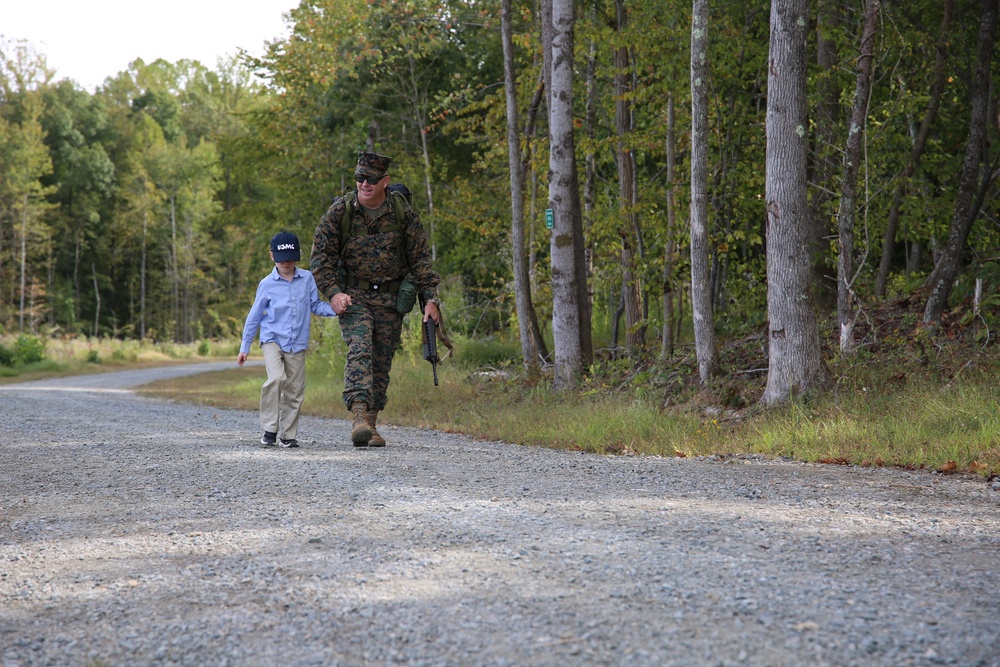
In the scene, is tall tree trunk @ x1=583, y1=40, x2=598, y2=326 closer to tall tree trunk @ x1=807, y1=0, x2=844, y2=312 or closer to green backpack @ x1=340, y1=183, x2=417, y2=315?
tall tree trunk @ x1=807, y1=0, x2=844, y2=312

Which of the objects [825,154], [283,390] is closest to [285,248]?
[283,390]

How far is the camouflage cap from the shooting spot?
855cm

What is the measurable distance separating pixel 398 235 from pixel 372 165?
673mm

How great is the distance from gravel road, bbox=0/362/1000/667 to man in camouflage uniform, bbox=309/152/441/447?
55.3 inches

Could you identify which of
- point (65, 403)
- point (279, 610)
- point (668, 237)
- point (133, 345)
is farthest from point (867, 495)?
point (133, 345)

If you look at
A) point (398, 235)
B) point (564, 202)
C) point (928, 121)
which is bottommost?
point (398, 235)

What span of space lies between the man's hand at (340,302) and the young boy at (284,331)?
276 millimetres

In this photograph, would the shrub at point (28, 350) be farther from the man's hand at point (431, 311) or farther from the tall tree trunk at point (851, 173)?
the tall tree trunk at point (851, 173)

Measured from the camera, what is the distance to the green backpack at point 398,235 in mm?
8797

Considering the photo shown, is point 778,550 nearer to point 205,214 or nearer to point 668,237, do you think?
point 668,237

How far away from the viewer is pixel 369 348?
8.80m

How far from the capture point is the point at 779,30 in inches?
394

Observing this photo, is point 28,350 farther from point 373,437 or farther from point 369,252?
point 369,252

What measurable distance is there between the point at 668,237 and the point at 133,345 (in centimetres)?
3613
